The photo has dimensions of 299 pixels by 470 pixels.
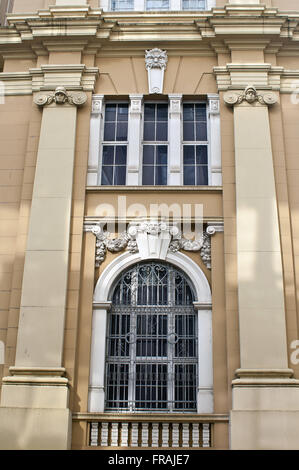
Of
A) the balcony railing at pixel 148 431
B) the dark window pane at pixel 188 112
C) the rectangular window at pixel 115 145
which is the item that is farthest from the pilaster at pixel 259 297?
the rectangular window at pixel 115 145

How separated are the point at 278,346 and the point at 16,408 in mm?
5083

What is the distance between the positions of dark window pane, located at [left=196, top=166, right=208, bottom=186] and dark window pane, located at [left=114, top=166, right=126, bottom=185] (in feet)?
5.47

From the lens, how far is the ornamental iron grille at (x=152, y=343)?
1254 centimetres

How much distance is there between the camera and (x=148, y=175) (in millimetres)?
14484

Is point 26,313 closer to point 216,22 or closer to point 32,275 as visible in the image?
point 32,275

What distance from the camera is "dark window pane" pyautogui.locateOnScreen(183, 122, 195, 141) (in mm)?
14852

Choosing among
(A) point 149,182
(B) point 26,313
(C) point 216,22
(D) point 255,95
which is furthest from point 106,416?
(C) point 216,22

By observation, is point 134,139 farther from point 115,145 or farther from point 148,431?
point 148,431

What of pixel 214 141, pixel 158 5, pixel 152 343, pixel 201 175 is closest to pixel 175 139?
pixel 214 141

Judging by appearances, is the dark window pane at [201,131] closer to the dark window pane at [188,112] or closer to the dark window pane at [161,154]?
the dark window pane at [188,112]

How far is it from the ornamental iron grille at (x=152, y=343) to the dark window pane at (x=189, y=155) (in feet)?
8.52

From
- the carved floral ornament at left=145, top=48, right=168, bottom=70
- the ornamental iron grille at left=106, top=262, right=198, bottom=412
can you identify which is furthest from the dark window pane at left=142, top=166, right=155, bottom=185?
the carved floral ornament at left=145, top=48, right=168, bottom=70

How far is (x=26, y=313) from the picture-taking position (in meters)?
12.7

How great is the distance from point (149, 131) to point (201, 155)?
4.51 feet
